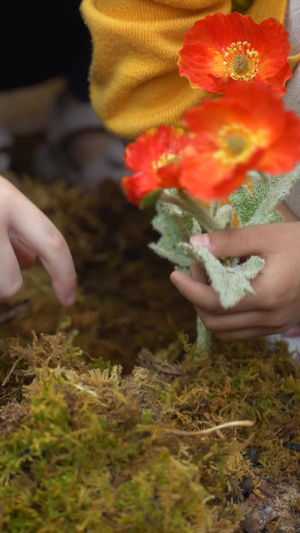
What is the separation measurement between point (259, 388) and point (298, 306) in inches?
4.9

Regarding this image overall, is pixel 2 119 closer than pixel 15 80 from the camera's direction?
No

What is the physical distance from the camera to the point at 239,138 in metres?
0.52

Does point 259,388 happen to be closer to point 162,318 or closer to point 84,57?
point 162,318

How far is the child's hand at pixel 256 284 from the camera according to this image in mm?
718

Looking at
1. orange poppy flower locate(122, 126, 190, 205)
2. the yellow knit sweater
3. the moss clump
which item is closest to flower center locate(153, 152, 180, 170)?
A: orange poppy flower locate(122, 126, 190, 205)

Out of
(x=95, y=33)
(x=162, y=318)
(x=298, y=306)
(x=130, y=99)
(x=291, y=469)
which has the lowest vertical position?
(x=162, y=318)

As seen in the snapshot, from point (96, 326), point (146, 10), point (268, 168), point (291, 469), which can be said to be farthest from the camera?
point (96, 326)

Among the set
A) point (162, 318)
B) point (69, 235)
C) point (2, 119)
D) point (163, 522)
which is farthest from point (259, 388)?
point (2, 119)

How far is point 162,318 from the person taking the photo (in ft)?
4.06

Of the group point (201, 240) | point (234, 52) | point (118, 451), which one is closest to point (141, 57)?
point (234, 52)

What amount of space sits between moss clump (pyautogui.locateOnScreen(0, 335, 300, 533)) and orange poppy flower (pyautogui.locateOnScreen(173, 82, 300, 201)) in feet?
0.85

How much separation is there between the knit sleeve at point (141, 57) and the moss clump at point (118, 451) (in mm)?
487

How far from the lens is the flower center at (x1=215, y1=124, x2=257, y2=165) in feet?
1.67

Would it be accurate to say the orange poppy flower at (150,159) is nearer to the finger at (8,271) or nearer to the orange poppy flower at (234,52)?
the orange poppy flower at (234,52)
